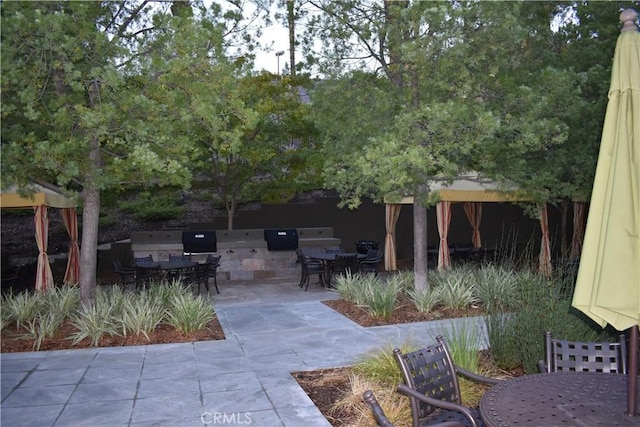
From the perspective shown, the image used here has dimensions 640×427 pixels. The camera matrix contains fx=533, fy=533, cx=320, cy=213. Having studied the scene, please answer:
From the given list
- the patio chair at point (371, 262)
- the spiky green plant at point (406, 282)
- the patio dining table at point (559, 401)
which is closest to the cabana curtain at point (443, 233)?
the spiky green plant at point (406, 282)

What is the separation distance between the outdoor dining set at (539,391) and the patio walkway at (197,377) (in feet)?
4.12

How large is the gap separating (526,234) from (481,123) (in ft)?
42.2

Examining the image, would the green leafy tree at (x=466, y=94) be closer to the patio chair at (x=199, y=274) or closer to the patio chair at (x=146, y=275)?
the patio chair at (x=199, y=274)

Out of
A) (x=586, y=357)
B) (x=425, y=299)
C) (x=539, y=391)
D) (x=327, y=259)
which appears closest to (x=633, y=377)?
(x=539, y=391)

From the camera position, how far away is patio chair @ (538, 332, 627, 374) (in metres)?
3.71

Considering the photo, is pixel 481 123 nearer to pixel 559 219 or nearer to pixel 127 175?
pixel 127 175

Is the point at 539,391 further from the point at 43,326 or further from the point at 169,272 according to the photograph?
the point at 169,272

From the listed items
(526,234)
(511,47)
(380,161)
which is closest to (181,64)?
(380,161)

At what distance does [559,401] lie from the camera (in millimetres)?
2986

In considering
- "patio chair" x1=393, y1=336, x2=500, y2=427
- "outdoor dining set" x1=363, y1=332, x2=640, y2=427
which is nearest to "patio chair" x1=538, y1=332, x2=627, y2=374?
"outdoor dining set" x1=363, y1=332, x2=640, y2=427

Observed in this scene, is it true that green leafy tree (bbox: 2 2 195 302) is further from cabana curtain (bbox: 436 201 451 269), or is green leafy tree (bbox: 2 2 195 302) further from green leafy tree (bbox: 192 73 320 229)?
cabana curtain (bbox: 436 201 451 269)

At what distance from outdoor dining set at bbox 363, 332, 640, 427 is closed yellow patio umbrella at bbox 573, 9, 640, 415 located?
0.90 feet

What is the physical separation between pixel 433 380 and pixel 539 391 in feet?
2.21

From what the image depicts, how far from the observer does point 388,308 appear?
817 cm
